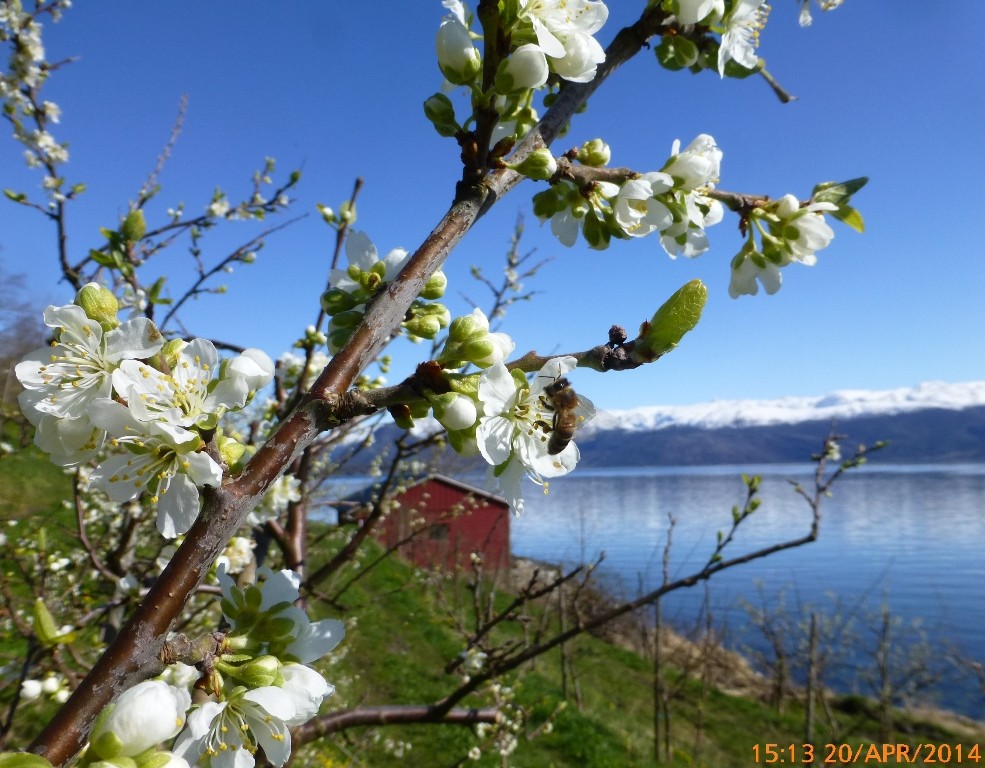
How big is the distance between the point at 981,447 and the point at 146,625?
23938 cm

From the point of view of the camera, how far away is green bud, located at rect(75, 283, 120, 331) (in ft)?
2.80

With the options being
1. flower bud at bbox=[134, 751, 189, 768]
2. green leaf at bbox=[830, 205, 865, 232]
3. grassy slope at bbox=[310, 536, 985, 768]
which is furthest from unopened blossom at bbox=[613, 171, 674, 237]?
grassy slope at bbox=[310, 536, 985, 768]

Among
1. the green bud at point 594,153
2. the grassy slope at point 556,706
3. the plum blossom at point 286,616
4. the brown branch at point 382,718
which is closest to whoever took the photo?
the plum blossom at point 286,616

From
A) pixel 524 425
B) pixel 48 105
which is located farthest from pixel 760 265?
pixel 48 105

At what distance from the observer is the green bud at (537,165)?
99 cm

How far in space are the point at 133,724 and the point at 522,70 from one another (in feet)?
3.12

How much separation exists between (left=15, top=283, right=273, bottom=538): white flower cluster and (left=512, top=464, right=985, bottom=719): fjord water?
2.40 metres

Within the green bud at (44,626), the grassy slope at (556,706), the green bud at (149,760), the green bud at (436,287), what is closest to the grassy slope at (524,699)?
the grassy slope at (556,706)

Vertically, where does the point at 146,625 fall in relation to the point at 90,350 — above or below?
below

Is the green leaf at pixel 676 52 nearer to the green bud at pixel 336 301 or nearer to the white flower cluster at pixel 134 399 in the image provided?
the green bud at pixel 336 301

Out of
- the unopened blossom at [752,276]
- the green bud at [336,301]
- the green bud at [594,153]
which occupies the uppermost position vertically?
the green bud at [594,153]

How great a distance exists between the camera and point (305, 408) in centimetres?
77

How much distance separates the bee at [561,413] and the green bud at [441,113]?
45 cm

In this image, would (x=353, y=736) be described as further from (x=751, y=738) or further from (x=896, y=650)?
(x=896, y=650)
